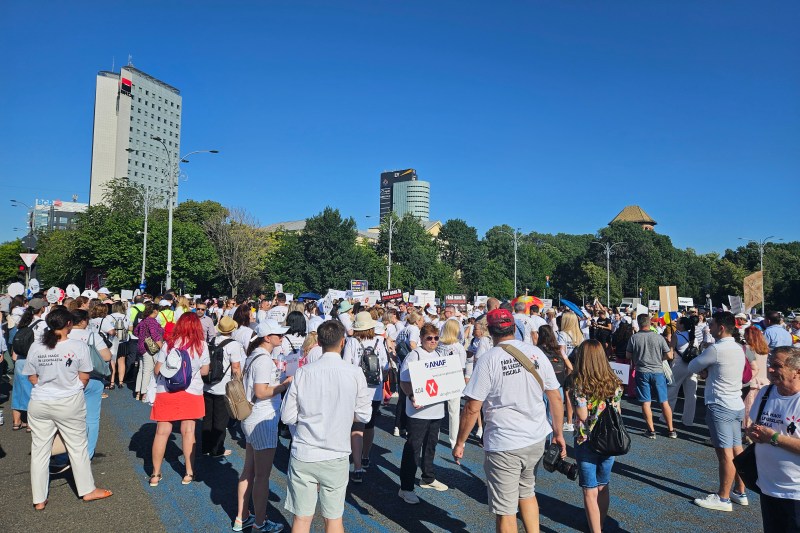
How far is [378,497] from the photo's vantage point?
17.9 feet

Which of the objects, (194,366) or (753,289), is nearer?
(194,366)

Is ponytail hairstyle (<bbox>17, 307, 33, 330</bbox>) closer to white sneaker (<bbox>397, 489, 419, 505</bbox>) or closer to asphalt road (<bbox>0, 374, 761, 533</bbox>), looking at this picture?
asphalt road (<bbox>0, 374, 761, 533</bbox>)

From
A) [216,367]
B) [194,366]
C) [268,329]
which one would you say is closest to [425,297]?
[216,367]

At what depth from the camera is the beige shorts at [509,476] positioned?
375 cm

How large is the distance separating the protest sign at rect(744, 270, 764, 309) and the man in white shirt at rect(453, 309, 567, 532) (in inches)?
595

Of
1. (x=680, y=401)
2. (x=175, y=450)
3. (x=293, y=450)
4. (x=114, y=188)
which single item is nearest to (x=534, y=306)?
(x=680, y=401)

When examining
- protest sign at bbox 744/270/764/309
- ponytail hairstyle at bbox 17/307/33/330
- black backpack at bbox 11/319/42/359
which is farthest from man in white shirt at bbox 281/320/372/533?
protest sign at bbox 744/270/764/309

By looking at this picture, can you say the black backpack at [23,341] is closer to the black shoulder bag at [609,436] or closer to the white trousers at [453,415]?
the white trousers at [453,415]

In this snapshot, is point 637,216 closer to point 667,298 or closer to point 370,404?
point 667,298

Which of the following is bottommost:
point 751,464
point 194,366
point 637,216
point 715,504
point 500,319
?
point 715,504

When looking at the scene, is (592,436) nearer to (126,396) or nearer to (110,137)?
(126,396)

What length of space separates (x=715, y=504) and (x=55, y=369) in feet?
21.9

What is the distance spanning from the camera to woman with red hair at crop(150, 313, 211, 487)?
18.1 ft

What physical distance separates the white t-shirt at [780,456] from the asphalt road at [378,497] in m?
1.74
